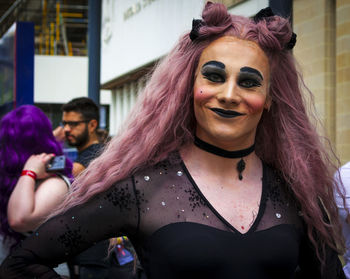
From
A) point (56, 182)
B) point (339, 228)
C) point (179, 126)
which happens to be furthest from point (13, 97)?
point (339, 228)

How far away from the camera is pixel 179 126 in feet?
6.70

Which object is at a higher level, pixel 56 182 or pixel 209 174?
pixel 209 174

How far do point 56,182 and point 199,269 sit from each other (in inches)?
55.2

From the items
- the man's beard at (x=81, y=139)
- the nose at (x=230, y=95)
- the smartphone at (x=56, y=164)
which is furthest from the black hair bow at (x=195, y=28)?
the man's beard at (x=81, y=139)

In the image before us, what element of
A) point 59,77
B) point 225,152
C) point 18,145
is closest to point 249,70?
point 225,152

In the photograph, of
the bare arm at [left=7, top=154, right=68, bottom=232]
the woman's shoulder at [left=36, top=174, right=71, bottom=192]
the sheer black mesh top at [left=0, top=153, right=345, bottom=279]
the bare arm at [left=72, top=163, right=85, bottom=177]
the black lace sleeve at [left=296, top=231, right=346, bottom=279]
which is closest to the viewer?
the sheer black mesh top at [left=0, top=153, right=345, bottom=279]

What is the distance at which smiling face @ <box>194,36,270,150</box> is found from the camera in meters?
1.89

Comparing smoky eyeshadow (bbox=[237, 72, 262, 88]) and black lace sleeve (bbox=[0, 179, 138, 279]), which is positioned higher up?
smoky eyeshadow (bbox=[237, 72, 262, 88])

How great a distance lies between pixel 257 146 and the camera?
2182 mm

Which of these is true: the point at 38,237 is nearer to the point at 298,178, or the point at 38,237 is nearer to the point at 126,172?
the point at 126,172

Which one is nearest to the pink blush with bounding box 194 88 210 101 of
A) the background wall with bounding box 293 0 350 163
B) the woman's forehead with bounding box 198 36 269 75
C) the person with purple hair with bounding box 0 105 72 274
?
the woman's forehead with bounding box 198 36 269 75

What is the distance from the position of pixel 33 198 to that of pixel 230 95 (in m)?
1.39

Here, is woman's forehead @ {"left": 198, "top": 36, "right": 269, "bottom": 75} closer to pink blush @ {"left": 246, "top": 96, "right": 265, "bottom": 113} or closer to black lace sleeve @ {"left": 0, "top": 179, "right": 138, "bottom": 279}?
pink blush @ {"left": 246, "top": 96, "right": 265, "bottom": 113}

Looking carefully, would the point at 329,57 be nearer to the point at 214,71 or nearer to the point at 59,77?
the point at 214,71
